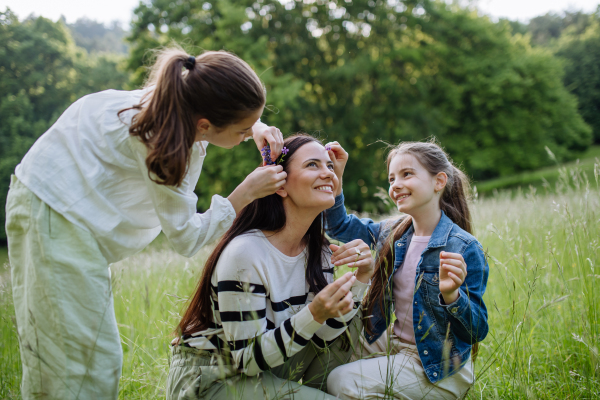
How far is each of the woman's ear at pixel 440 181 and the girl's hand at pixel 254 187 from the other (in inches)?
44.3

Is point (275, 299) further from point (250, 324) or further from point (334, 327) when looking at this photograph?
point (334, 327)

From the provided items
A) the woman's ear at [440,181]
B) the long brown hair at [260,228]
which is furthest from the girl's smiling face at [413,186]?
the long brown hair at [260,228]

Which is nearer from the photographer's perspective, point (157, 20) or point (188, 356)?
point (188, 356)

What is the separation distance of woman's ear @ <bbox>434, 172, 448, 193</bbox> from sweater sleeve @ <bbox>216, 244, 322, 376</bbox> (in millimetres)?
1307

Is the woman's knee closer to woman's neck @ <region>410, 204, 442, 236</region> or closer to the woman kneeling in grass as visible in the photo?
the woman kneeling in grass

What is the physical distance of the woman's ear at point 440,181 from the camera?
283 centimetres

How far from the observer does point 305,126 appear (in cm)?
1855

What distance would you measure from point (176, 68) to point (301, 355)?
5.83 ft

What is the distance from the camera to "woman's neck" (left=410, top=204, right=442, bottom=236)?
282 centimetres

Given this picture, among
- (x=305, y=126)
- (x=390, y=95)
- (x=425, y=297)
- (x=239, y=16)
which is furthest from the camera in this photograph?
(x=390, y=95)

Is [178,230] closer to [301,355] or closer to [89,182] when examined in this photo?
[89,182]

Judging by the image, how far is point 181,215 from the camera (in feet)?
6.68

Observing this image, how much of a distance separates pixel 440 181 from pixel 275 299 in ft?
4.41

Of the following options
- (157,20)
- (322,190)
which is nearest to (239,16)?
(157,20)
